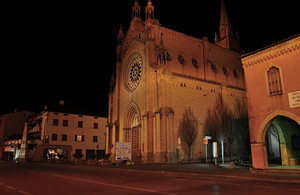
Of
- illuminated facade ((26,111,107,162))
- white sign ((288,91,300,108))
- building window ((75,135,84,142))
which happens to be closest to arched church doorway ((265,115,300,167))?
white sign ((288,91,300,108))

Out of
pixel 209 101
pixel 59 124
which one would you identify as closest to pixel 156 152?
pixel 209 101

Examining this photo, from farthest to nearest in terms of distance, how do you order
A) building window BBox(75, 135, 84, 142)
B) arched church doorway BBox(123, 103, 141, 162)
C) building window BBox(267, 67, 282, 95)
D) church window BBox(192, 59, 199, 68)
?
building window BBox(75, 135, 84, 142) < church window BBox(192, 59, 199, 68) < arched church doorway BBox(123, 103, 141, 162) < building window BBox(267, 67, 282, 95)

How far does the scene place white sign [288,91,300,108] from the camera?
15.6m

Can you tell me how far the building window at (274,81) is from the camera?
1689cm

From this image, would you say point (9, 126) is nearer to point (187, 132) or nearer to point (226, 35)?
point (187, 132)

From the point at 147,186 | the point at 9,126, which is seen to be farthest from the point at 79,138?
the point at 147,186

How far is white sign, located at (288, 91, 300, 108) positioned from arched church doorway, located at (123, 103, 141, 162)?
24.1 meters

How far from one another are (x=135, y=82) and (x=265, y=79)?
80.6ft

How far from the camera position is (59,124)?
1989 inches

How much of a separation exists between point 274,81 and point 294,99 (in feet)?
6.74

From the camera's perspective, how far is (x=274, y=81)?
17266 mm

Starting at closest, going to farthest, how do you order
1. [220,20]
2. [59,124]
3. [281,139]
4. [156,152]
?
[281,139]
[156,152]
[59,124]
[220,20]

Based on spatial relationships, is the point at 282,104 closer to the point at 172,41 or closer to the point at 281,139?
the point at 281,139

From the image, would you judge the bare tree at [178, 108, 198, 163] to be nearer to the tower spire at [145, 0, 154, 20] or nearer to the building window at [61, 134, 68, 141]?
the tower spire at [145, 0, 154, 20]
